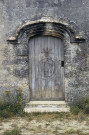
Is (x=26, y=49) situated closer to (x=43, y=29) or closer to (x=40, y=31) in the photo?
(x=40, y=31)

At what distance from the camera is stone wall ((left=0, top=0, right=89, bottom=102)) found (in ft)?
18.1

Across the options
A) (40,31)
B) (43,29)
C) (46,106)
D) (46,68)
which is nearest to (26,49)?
(40,31)

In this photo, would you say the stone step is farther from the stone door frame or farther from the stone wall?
the stone door frame

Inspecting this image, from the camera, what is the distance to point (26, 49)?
5590mm

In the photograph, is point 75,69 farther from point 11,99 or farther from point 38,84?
point 11,99

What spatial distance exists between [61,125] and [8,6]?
407 cm

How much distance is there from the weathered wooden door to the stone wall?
31cm

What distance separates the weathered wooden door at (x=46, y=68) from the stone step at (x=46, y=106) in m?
0.32

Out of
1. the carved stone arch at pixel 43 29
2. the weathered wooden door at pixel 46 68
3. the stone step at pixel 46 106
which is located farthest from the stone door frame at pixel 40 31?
the stone step at pixel 46 106

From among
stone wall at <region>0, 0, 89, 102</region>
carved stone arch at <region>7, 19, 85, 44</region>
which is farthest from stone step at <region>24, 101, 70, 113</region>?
carved stone arch at <region>7, 19, 85, 44</region>

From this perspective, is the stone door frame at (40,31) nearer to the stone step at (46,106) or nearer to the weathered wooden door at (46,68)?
the weathered wooden door at (46,68)

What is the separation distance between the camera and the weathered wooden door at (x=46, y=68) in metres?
5.84

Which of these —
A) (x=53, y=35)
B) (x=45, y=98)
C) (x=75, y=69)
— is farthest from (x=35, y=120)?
(x=53, y=35)

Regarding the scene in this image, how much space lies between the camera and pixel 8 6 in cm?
559
